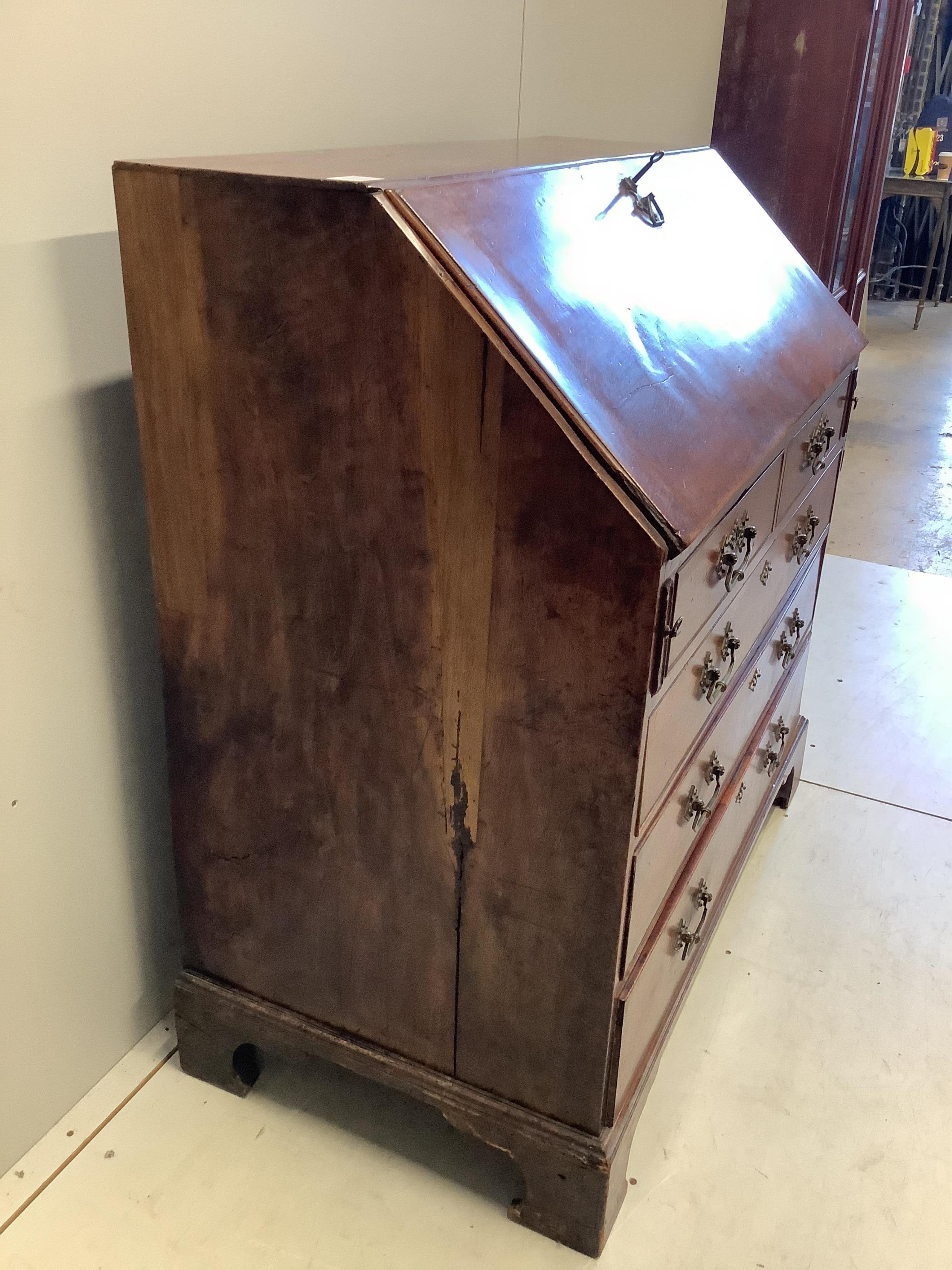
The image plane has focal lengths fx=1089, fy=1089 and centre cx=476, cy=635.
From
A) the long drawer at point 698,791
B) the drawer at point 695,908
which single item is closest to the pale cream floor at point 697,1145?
the drawer at point 695,908

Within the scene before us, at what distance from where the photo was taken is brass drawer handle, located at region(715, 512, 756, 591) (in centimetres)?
120

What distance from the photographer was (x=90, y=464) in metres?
1.29

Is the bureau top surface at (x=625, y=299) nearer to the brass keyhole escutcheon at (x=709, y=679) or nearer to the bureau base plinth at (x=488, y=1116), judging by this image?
the brass keyhole escutcheon at (x=709, y=679)

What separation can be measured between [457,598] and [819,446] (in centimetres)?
81

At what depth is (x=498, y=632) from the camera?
108 centimetres

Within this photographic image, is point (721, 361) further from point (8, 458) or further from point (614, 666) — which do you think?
point (8, 458)

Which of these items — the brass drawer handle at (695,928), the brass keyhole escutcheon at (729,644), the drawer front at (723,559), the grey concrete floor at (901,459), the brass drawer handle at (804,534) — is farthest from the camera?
the grey concrete floor at (901,459)

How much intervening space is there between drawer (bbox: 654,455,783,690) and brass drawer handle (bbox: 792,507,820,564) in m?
0.28

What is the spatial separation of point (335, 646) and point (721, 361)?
57 cm

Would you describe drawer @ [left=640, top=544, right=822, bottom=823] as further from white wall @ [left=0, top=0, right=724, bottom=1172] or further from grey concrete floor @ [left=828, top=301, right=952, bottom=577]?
grey concrete floor @ [left=828, top=301, right=952, bottom=577]

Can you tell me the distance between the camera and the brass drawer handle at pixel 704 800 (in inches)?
53.5

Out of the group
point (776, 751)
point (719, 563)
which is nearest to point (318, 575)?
point (719, 563)

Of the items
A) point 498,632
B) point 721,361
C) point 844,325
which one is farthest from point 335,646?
point 844,325

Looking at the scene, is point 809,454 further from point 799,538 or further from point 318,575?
point 318,575
